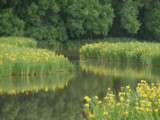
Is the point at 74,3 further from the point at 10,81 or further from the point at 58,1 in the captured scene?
the point at 10,81

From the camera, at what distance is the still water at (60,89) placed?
45.0 ft

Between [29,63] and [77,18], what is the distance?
2441 cm

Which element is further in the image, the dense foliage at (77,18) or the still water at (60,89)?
the dense foliage at (77,18)

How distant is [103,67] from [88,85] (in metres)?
6.77

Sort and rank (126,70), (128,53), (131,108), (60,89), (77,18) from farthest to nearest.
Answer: (77,18) → (128,53) → (126,70) → (60,89) → (131,108)

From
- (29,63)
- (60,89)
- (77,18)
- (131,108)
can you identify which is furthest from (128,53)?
(131,108)

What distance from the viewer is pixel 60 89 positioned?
17.9 meters

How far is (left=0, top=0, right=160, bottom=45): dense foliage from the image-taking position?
4262cm

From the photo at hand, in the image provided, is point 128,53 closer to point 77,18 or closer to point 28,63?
point 28,63

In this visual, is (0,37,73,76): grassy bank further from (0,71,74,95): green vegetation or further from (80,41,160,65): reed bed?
(80,41,160,65): reed bed

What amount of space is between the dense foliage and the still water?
58.5ft

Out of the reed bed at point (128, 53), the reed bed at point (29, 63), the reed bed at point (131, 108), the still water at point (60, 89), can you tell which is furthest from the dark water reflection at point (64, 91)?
the reed bed at point (128, 53)

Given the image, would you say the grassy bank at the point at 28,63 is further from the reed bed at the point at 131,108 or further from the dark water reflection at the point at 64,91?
the reed bed at the point at 131,108

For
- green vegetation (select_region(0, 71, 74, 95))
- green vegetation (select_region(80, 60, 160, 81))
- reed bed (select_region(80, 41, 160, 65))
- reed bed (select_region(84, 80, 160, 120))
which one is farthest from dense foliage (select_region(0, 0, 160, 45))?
reed bed (select_region(84, 80, 160, 120))
